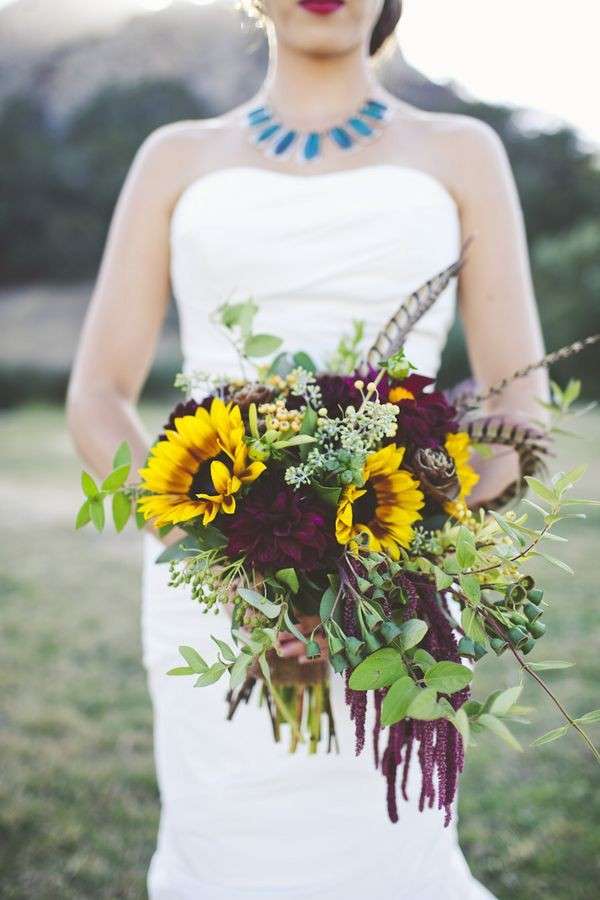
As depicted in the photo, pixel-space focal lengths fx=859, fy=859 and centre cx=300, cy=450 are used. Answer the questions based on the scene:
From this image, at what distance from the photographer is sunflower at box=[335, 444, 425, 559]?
1.31 meters

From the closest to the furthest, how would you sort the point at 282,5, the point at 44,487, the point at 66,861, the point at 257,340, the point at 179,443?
the point at 179,443 < the point at 257,340 < the point at 282,5 < the point at 66,861 < the point at 44,487

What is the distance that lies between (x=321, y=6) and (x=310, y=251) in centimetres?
52

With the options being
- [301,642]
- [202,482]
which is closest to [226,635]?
[301,642]

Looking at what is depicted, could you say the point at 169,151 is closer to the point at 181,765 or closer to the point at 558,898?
the point at 181,765

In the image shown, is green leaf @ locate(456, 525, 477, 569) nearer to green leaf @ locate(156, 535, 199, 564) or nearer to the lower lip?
green leaf @ locate(156, 535, 199, 564)

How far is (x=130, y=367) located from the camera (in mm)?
2057

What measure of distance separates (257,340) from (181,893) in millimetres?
1364

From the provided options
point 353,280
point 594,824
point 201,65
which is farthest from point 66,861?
point 201,65

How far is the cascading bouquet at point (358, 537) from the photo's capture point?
3.87ft

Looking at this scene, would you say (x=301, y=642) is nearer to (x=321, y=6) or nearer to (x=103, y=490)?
(x=103, y=490)

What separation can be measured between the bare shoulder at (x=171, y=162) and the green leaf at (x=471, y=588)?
50.6 inches

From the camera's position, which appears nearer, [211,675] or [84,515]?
[211,675]

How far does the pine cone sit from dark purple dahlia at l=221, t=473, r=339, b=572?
16 cm

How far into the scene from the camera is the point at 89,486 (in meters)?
1.40
